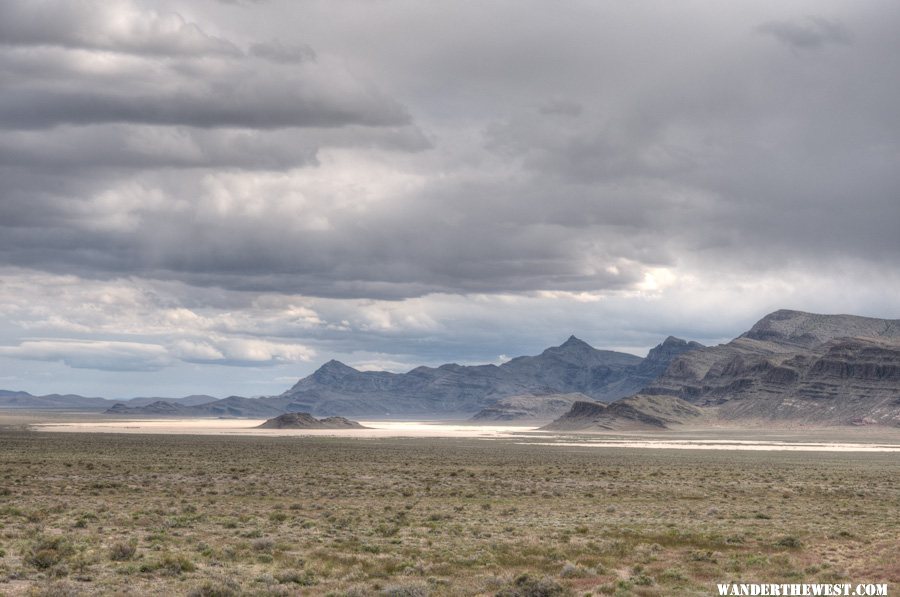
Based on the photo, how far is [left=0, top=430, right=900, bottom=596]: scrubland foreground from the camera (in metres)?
29.1

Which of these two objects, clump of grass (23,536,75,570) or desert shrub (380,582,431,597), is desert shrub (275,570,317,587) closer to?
desert shrub (380,582,431,597)

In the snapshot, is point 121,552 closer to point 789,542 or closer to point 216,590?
point 216,590

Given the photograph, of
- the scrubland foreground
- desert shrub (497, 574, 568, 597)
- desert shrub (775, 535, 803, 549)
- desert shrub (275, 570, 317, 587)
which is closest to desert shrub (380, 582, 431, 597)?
the scrubland foreground

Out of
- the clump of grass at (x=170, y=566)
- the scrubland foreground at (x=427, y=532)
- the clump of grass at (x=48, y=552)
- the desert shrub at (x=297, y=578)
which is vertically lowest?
the scrubland foreground at (x=427, y=532)

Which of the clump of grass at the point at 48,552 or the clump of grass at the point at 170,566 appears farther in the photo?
the clump of grass at the point at 48,552

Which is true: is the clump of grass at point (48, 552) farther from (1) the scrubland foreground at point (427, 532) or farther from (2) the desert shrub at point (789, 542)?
(2) the desert shrub at point (789, 542)

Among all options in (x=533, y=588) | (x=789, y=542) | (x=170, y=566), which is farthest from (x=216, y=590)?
(x=789, y=542)

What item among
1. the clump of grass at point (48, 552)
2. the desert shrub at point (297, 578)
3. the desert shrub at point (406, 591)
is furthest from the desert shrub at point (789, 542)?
the clump of grass at point (48, 552)

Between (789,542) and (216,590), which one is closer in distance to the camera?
(216,590)

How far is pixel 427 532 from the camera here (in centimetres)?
4047

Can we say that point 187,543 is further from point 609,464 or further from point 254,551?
point 609,464

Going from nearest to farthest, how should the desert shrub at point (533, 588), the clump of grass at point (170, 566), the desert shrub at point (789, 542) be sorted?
the desert shrub at point (533, 588)
the clump of grass at point (170, 566)
the desert shrub at point (789, 542)

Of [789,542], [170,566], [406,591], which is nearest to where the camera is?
[406,591]

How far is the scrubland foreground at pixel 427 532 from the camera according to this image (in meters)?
29.1
